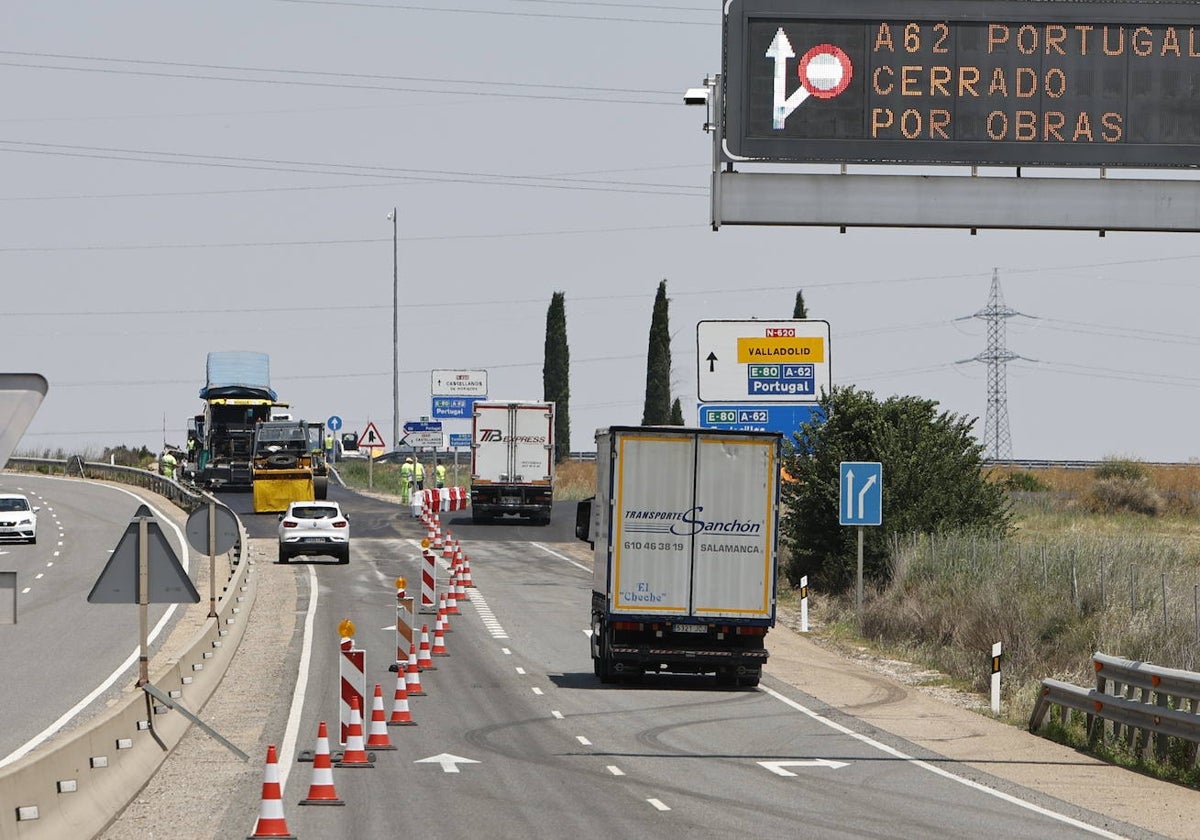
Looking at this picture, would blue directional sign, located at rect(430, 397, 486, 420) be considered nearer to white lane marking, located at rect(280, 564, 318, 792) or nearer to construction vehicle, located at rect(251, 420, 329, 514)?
construction vehicle, located at rect(251, 420, 329, 514)

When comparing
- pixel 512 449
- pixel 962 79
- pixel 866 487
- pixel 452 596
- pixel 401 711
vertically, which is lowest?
pixel 401 711

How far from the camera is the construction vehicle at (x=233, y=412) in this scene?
63500mm

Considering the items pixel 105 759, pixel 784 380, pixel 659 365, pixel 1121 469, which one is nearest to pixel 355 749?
pixel 105 759

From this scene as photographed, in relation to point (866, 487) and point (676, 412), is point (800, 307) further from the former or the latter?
point (866, 487)

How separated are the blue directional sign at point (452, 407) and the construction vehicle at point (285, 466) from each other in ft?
14.3

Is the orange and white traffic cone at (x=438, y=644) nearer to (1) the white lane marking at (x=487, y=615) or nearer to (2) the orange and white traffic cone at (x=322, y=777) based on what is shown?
(1) the white lane marking at (x=487, y=615)

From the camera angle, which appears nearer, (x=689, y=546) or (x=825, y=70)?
(x=825, y=70)

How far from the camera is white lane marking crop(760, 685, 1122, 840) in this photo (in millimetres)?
14492

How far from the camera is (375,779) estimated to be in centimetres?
1628

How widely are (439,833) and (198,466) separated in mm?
54681

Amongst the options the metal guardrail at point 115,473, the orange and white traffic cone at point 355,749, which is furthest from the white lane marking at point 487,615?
the metal guardrail at point 115,473

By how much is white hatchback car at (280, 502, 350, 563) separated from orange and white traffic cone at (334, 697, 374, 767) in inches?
1048

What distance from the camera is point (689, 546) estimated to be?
81.0 feet

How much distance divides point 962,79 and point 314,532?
3048 centimetres
